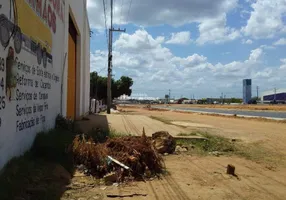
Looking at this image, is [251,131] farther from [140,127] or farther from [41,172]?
[41,172]

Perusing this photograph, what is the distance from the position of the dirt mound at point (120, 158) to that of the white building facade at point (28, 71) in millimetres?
1250

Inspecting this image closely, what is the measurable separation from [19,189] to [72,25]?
15.7 metres

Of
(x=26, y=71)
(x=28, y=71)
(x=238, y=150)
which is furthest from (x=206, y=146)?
(x=26, y=71)


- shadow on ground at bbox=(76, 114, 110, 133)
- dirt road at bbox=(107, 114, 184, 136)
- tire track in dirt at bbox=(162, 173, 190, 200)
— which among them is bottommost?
tire track in dirt at bbox=(162, 173, 190, 200)

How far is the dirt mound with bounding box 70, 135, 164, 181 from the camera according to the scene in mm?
8312

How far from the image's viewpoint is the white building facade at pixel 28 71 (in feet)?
21.4

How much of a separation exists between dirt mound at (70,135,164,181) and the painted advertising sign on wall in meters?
1.26

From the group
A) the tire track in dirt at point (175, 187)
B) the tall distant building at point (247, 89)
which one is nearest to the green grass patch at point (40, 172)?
the tire track in dirt at point (175, 187)

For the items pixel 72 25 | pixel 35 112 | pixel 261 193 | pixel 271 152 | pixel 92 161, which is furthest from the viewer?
pixel 72 25

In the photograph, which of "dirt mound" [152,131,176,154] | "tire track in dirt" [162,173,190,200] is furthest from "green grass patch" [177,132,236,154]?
"tire track in dirt" [162,173,190,200]

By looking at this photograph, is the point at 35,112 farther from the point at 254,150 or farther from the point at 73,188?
the point at 254,150

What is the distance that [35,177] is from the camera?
6.85 meters

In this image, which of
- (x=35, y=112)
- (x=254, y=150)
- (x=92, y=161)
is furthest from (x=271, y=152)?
(x=35, y=112)

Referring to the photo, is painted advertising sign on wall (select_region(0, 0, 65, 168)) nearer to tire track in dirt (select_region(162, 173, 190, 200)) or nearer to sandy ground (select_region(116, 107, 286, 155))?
tire track in dirt (select_region(162, 173, 190, 200))
